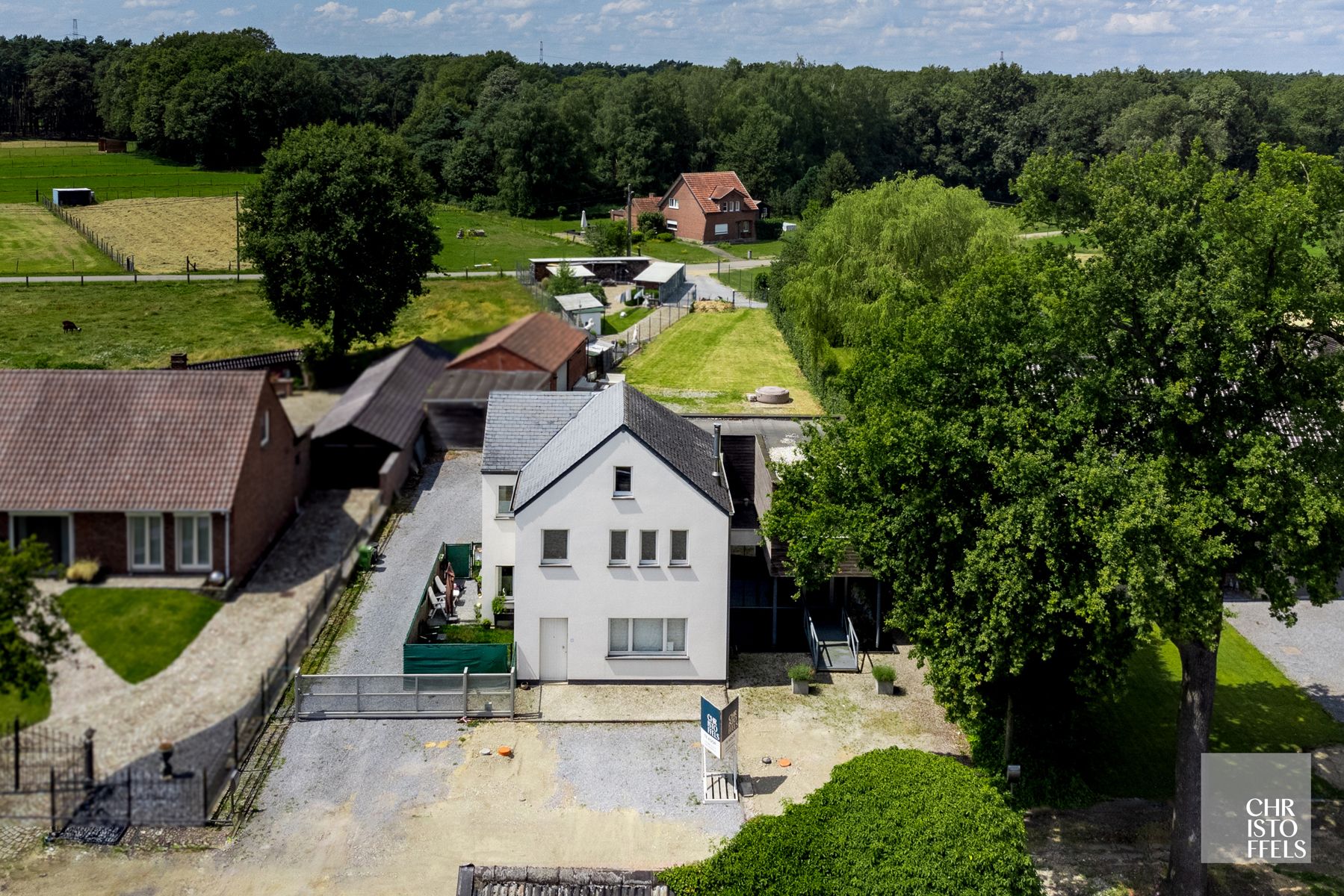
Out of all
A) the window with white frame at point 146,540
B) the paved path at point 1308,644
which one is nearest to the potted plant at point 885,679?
the paved path at point 1308,644

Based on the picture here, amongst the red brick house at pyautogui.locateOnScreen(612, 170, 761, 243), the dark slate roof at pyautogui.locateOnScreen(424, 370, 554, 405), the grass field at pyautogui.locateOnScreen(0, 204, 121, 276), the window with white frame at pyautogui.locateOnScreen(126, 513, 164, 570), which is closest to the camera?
the dark slate roof at pyautogui.locateOnScreen(424, 370, 554, 405)

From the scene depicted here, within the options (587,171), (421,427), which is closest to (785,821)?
(421,427)

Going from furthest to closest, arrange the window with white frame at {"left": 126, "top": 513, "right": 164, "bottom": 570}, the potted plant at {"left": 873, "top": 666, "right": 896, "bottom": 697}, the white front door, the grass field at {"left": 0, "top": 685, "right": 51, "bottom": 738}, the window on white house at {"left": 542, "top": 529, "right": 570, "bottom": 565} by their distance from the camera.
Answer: the white front door < the window on white house at {"left": 542, "top": 529, "right": 570, "bottom": 565} < the potted plant at {"left": 873, "top": 666, "right": 896, "bottom": 697} < the window with white frame at {"left": 126, "top": 513, "right": 164, "bottom": 570} < the grass field at {"left": 0, "top": 685, "right": 51, "bottom": 738}

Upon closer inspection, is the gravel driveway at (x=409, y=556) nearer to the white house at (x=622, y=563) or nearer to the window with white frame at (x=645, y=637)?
the white house at (x=622, y=563)

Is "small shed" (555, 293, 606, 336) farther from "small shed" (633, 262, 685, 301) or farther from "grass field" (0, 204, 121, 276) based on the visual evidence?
"grass field" (0, 204, 121, 276)

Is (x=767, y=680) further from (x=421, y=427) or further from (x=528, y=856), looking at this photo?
(x=421, y=427)

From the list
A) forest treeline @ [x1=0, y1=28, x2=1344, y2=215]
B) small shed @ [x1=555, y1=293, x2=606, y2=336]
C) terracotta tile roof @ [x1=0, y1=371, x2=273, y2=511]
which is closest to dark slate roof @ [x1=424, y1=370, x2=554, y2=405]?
terracotta tile roof @ [x1=0, y1=371, x2=273, y2=511]
